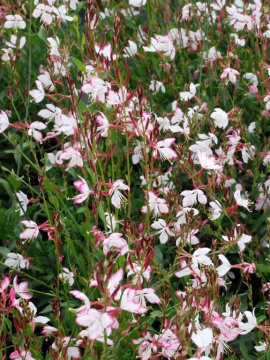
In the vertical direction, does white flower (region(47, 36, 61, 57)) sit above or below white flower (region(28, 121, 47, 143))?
above

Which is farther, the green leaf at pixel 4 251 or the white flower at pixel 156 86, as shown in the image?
the white flower at pixel 156 86

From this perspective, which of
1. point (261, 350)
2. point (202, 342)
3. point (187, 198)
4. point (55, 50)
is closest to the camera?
point (202, 342)

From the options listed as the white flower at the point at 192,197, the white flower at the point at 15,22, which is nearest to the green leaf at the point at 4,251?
the white flower at the point at 192,197

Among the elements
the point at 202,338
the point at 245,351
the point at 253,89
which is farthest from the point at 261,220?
the point at 202,338

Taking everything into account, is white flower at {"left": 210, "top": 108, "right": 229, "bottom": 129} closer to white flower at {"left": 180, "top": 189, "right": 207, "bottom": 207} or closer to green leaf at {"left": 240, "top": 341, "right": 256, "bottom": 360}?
white flower at {"left": 180, "top": 189, "right": 207, "bottom": 207}

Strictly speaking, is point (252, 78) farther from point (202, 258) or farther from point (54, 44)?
point (202, 258)

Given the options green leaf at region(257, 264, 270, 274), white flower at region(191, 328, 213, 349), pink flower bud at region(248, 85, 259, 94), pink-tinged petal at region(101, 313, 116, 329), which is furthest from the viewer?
pink flower bud at region(248, 85, 259, 94)

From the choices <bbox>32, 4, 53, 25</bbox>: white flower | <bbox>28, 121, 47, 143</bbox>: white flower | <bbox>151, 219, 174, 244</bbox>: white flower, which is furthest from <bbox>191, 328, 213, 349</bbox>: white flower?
<bbox>32, 4, 53, 25</bbox>: white flower

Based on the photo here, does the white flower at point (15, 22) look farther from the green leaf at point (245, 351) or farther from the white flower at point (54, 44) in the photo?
the green leaf at point (245, 351)

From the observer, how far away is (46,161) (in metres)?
2.26

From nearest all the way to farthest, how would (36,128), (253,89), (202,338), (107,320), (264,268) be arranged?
(107,320) < (202,338) < (264,268) < (36,128) < (253,89)

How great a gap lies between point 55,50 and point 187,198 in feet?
3.00

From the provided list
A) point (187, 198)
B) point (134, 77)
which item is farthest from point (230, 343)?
point (134, 77)

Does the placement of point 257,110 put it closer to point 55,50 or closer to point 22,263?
point 55,50
